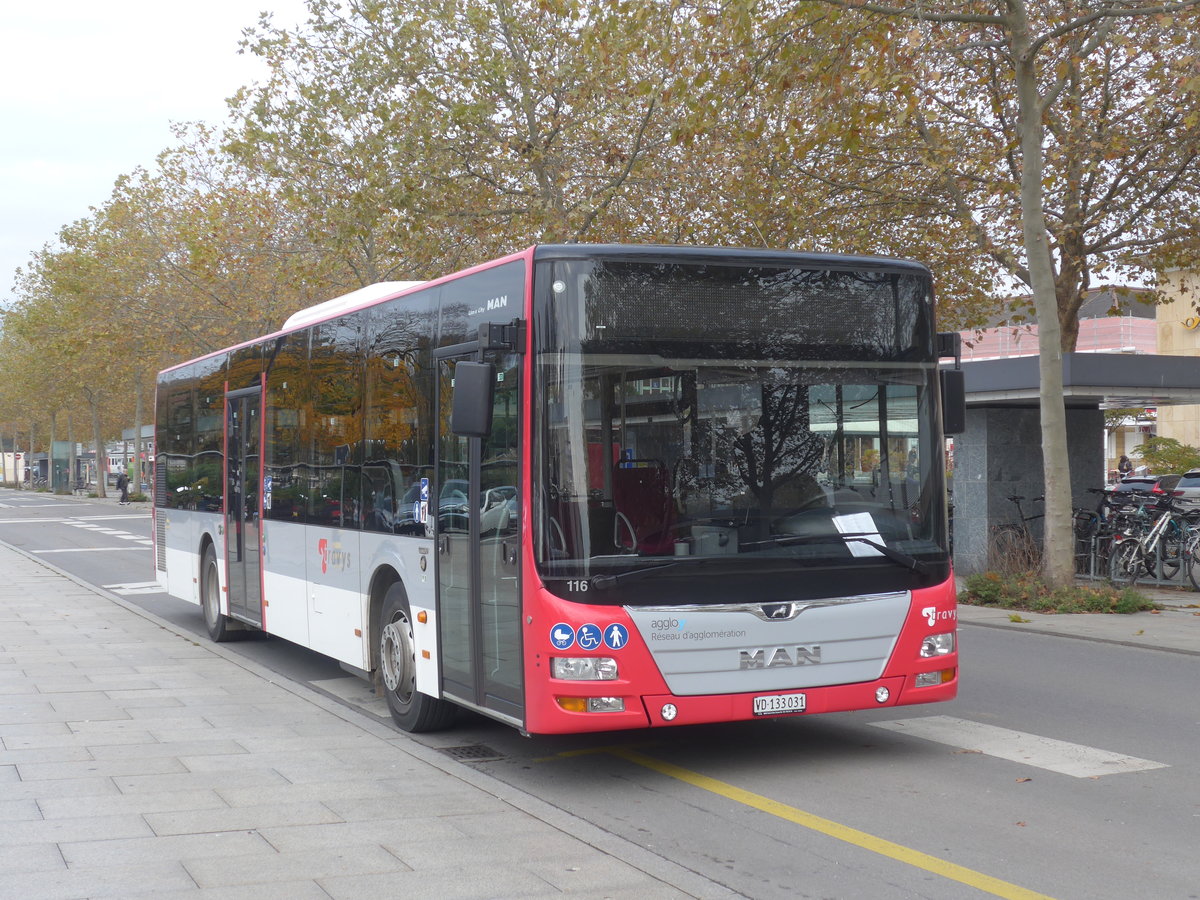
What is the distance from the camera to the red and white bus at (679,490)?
6918 millimetres

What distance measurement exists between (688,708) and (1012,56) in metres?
11.4

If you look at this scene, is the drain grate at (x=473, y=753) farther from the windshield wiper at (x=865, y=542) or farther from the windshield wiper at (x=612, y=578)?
the windshield wiper at (x=865, y=542)

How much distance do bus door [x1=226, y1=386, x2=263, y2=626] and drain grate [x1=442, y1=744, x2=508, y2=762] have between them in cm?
459

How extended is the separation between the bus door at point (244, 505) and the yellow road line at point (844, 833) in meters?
5.70

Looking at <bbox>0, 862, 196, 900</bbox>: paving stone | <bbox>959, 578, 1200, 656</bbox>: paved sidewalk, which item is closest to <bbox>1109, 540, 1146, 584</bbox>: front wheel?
<bbox>959, 578, 1200, 656</bbox>: paved sidewalk

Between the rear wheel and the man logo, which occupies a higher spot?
the man logo

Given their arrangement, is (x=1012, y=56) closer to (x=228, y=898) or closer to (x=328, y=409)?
(x=328, y=409)

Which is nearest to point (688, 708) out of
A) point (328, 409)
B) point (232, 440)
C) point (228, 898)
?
point (228, 898)

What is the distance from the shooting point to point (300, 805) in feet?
21.7

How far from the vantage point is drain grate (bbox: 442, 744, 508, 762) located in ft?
26.2

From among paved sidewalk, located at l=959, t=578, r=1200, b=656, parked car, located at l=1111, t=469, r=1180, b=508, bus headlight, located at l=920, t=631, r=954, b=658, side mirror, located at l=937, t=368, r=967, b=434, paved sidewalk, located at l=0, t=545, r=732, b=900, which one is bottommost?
paved sidewalk, located at l=959, t=578, r=1200, b=656

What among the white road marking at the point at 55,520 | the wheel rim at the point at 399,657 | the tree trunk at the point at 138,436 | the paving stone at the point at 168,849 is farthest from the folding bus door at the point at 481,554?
the tree trunk at the point at 138,436

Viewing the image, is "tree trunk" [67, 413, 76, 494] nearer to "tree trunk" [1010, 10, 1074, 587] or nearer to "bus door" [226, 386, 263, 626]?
"bus door" [226, 386, 263, 626]

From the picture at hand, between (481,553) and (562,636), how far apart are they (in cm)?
96
